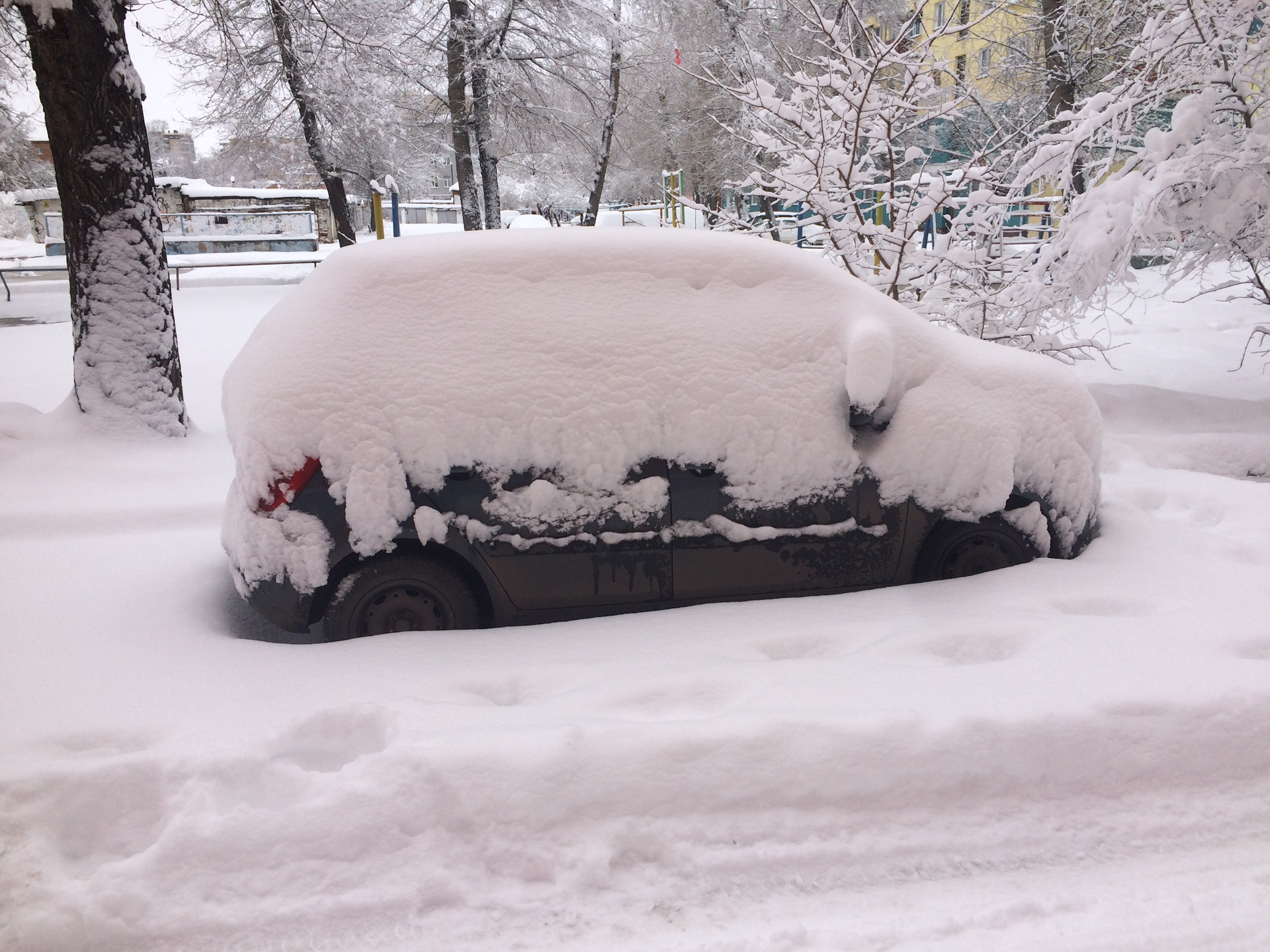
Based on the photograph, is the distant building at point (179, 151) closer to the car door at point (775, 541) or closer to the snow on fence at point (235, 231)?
the snow on fence at point (235, 231)

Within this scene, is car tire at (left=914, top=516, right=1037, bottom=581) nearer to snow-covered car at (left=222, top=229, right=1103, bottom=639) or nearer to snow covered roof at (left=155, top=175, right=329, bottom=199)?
snow-covered car at (left=222, top=229, right=1103, bottom=639)

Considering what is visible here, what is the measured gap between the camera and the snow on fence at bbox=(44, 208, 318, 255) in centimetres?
2647

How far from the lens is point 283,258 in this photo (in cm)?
2566

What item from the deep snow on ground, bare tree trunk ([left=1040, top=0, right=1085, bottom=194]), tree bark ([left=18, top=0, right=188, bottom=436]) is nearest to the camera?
the deep snow on ground

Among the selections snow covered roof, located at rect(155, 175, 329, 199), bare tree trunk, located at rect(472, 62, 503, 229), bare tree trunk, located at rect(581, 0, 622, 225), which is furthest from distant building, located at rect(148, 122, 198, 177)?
bare tree trunk, located at rect(472, 62, 503, 229)

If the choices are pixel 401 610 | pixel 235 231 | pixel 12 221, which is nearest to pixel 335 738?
pixel 401 610

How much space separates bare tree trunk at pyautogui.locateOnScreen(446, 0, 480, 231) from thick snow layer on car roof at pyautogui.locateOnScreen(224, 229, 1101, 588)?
47.0 feet

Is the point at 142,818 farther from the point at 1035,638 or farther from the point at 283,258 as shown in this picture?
the point at 283,258

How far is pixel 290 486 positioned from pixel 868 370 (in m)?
2.32

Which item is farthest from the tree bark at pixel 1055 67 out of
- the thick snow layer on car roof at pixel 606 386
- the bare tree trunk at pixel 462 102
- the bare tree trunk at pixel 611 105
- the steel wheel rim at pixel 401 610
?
the steel wheel rim at pixel 401 610

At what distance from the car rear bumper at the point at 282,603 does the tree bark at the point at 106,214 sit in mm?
4611

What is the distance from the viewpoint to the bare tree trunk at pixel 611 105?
1783 centimetres

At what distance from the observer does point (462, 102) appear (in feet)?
56.2

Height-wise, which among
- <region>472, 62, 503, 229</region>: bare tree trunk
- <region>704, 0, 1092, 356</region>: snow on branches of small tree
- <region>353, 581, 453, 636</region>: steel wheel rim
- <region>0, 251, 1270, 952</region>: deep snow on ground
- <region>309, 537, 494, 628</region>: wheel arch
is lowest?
<region>0, 251, 1270, 952</region>: deep snow on ground
